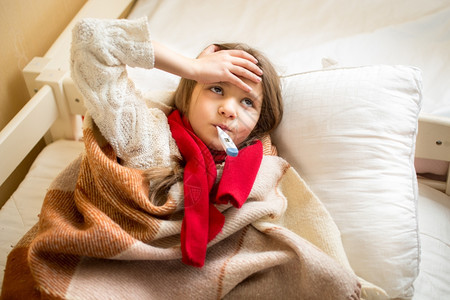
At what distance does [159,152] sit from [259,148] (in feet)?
0.66

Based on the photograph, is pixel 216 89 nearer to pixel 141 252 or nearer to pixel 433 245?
pixel 141 252

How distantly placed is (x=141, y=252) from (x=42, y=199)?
17.2 inches

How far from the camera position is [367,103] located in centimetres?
92

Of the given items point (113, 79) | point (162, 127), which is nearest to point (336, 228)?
point (162, 127)

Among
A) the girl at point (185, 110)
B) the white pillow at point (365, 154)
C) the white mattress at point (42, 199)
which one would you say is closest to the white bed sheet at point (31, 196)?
the white mattress at point (42, 199)

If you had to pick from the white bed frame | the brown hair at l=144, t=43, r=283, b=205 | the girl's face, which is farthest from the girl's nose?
the white bed frame

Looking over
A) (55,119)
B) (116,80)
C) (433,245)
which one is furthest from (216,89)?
(433,245)

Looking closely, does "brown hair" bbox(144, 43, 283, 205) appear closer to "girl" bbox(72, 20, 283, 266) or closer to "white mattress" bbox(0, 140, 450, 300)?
"girl" bbox(72, 20, 283, 266)

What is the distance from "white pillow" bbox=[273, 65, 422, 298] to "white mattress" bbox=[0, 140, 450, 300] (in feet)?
0.32

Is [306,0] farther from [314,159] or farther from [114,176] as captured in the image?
[114,176]

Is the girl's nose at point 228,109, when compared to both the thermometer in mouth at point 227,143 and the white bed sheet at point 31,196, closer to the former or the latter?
the thermometer in mouth at point 227,143

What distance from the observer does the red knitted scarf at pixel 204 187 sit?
0.71m

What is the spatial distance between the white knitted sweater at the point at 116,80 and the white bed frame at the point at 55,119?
1.00 feet

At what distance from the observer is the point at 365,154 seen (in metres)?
0.90
